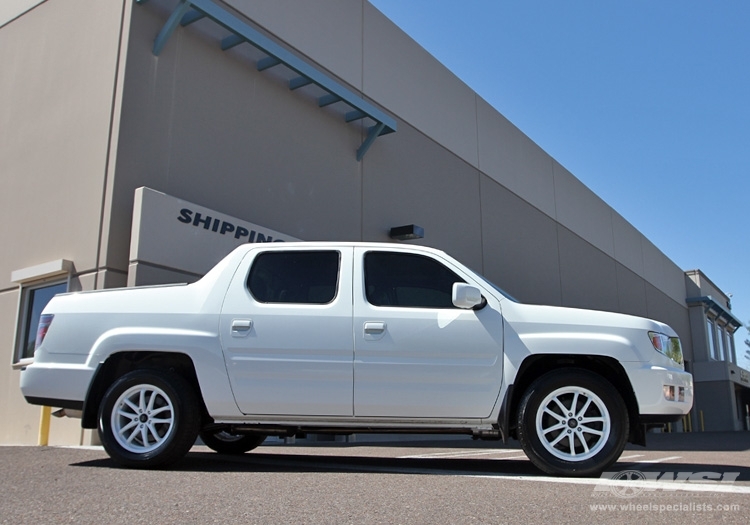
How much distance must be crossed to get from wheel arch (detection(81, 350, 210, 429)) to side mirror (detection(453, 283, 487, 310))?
2.19 m

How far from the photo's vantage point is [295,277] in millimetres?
6172

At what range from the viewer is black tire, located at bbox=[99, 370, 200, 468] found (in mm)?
5633

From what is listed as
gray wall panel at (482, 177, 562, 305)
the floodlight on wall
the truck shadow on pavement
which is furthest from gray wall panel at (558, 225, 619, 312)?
the truck shadow on pavement

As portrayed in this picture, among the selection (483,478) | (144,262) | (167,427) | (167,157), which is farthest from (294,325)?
(167,157)

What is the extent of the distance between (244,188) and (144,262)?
9.93 ft

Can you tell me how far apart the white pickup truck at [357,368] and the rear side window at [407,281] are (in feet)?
0.05

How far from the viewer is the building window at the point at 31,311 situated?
1177 cm

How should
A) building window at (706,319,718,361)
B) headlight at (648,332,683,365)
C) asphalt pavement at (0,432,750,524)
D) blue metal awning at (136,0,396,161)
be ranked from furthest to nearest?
building window at (706,319,718,361)
blue metal awning at (136,0,396,161)
headlight at (648,332,683,365)
asphalt pavement at (0,432,750,524)

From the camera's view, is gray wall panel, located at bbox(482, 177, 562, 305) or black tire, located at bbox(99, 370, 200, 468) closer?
black tire, located at bbox(99, 370, 200, 468)
